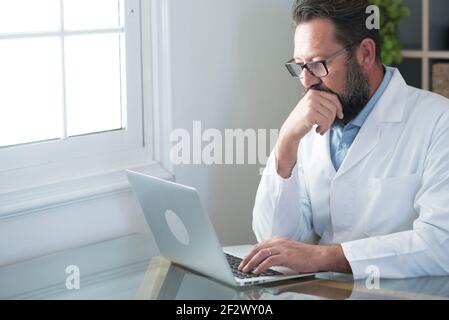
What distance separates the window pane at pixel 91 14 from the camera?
2.49 metres

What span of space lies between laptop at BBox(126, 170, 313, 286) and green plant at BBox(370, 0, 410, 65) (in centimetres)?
121

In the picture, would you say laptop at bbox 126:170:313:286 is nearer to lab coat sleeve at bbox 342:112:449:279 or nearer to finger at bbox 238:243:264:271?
finger at bbox 238:243:264:271

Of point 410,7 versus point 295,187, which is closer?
point 295,187

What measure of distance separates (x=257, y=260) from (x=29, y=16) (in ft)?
3.05

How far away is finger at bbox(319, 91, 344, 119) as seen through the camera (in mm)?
2249

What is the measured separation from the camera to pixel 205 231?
184 cm

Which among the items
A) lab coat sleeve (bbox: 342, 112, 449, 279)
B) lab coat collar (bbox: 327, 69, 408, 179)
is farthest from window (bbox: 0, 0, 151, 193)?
lab coat sleeve (bbox: 342, 112, 449, 279)

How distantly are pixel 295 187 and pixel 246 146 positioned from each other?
1.93ft

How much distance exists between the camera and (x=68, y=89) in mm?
2521
